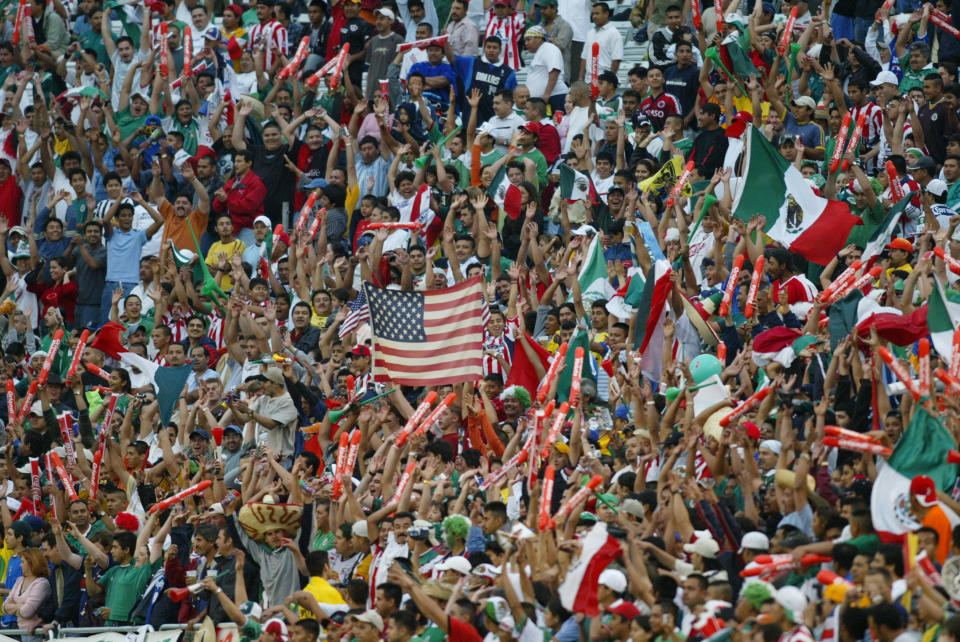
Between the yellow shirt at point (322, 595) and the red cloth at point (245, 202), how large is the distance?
716 centimetres

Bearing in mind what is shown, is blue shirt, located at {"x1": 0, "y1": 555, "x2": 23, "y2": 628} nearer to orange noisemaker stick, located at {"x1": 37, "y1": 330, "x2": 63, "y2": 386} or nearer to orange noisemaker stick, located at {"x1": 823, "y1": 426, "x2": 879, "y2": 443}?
orange noisemaker stick, located at {"x1": 37, "y1": 330, "x2": 63, "y2": 386}

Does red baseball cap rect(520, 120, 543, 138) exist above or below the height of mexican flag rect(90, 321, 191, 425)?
above

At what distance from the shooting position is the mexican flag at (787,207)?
15836 mm

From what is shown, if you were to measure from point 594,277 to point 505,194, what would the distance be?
1.67 metres

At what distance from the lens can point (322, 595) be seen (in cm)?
1229

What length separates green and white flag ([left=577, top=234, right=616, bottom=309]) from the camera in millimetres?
16219

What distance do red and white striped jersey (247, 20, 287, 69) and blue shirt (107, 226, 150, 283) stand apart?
2818mm

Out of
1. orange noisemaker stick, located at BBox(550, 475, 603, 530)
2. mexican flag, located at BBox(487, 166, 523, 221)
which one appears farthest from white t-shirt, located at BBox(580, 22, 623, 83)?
orange noisemaker stick, located at BBox(550, 475, 603, 530)

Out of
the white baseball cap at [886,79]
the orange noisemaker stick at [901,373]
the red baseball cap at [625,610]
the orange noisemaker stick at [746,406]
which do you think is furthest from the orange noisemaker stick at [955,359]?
the white baseball cap at [886,79]

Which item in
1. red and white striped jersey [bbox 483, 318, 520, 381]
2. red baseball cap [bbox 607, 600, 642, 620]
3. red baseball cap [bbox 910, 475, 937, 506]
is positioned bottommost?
red and white striped jersey [bbox 483, 318, 520, 381]

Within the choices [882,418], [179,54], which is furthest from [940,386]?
[179,54]

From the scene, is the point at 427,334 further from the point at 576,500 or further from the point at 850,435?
the point at 850,435

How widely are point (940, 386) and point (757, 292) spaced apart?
96.6 inches

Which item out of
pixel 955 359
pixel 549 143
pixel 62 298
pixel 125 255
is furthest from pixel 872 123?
pixel 62 298
